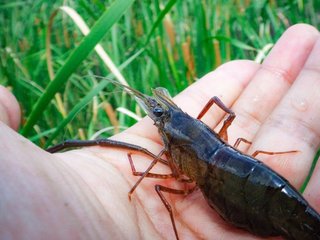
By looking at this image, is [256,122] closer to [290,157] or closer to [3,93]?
[290,157]

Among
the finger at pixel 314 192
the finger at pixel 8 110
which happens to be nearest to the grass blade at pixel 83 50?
the finger at pixel 8 110

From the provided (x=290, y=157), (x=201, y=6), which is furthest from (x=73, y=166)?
(x=201, y=6)

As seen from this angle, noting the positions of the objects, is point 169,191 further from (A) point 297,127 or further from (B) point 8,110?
(B) point 8,110

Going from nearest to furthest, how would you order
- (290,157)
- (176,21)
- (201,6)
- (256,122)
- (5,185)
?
(5,185)
(290,157)
(256,122)
(201,6)
(176,21)

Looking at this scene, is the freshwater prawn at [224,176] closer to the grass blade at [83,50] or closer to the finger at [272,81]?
the finger at [272,81]

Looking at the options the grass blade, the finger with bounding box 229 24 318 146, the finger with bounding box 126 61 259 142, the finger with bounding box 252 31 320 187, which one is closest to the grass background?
the grass blade

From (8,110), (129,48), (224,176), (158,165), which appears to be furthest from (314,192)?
(129,48)
